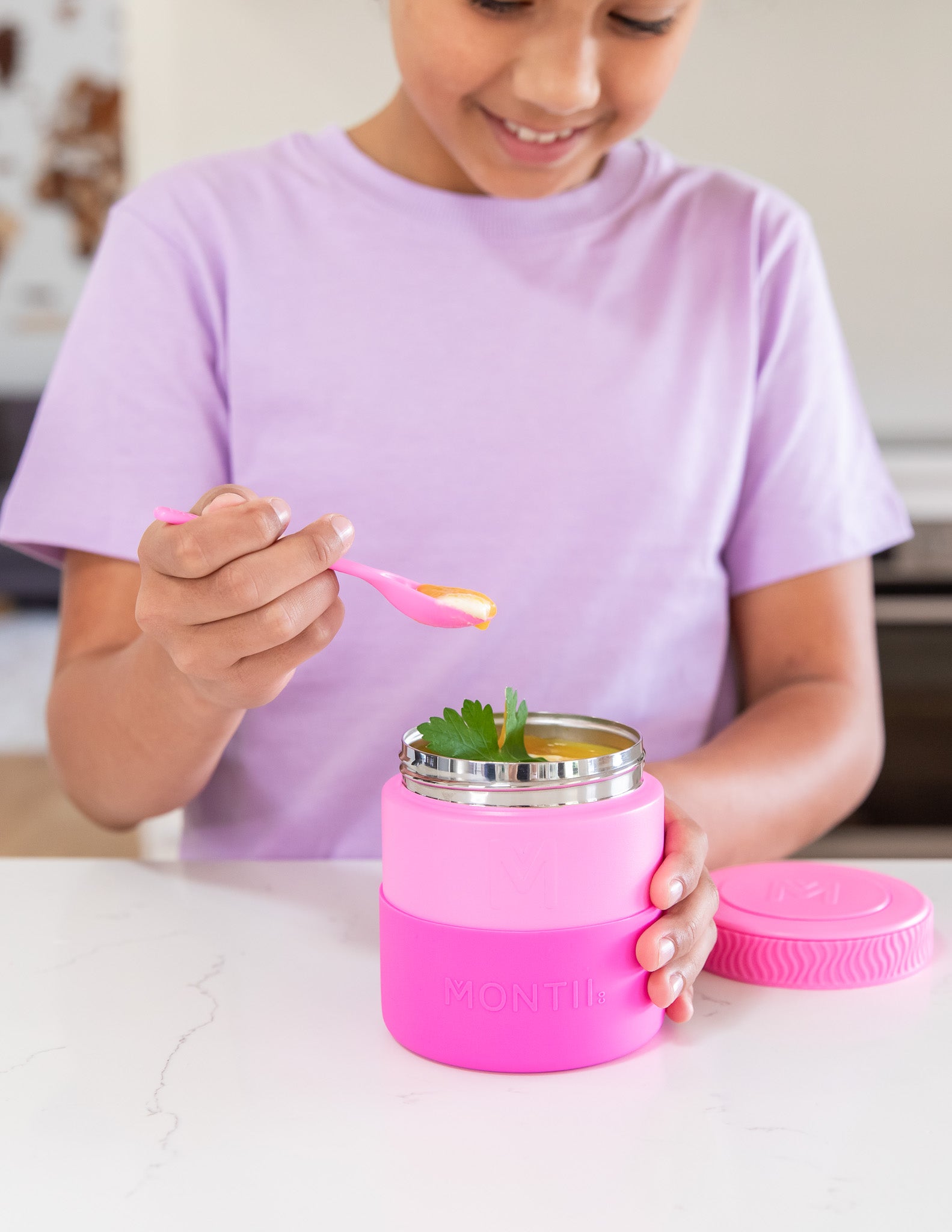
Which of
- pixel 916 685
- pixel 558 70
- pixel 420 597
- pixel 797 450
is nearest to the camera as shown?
pixel 420 597

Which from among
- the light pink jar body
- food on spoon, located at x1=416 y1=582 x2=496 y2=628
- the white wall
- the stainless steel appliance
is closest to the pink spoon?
food on spoon, located at x1=416 y1=582 x2=496 y2=628

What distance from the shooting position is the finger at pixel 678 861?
609mm

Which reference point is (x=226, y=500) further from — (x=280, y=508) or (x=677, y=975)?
(x=677, y=975)

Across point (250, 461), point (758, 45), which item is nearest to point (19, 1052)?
point (250, 461)

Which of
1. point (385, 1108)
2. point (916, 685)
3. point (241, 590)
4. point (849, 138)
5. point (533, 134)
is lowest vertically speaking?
point (916, 685)

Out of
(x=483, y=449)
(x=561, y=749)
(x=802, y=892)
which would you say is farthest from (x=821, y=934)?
(x=483, y=449)

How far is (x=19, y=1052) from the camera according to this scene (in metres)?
0.62

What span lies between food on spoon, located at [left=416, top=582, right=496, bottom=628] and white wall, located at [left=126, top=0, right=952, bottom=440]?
1.59 meters

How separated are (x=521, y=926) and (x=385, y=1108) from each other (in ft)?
0.33

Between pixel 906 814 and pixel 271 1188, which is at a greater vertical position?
pixel 271 1188

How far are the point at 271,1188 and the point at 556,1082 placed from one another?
0.15 metres

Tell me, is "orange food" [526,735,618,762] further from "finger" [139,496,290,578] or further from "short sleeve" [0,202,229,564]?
"short sleeve" [0,202,229,564]

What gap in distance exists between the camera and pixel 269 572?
62 centimetres

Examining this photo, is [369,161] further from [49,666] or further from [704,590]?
[49,666]
